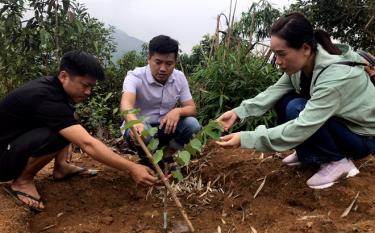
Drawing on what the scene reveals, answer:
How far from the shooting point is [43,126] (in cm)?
Result: 260

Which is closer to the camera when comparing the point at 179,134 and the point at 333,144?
the point at 333,144

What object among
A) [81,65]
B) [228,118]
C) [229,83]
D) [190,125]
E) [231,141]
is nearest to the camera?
[231,141]

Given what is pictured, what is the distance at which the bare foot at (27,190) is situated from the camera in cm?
262

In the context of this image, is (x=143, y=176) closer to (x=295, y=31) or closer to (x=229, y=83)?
(x=295, y=31)

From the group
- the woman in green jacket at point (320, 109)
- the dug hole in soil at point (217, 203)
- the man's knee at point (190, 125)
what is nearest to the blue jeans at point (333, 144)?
the woman in green jacket at point (320, 109)

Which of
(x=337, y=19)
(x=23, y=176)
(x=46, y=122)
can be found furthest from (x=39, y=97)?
(x=337, y=19)

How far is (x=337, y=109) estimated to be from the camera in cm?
238

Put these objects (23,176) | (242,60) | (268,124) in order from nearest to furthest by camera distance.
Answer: (23,176), (268,124), (242,60)

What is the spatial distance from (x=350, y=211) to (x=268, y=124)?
1.90 m

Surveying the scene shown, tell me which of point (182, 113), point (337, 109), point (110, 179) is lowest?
point (110, 179)

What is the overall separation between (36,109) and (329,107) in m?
1.53

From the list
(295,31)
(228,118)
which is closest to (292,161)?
(228,118)

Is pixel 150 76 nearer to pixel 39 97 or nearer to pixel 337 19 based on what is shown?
pixel 39 97

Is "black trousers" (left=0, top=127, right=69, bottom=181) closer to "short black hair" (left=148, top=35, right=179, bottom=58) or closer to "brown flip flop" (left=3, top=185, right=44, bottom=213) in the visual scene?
"brown flip flop" (left=3, top=185, right=44, bottom=213)
